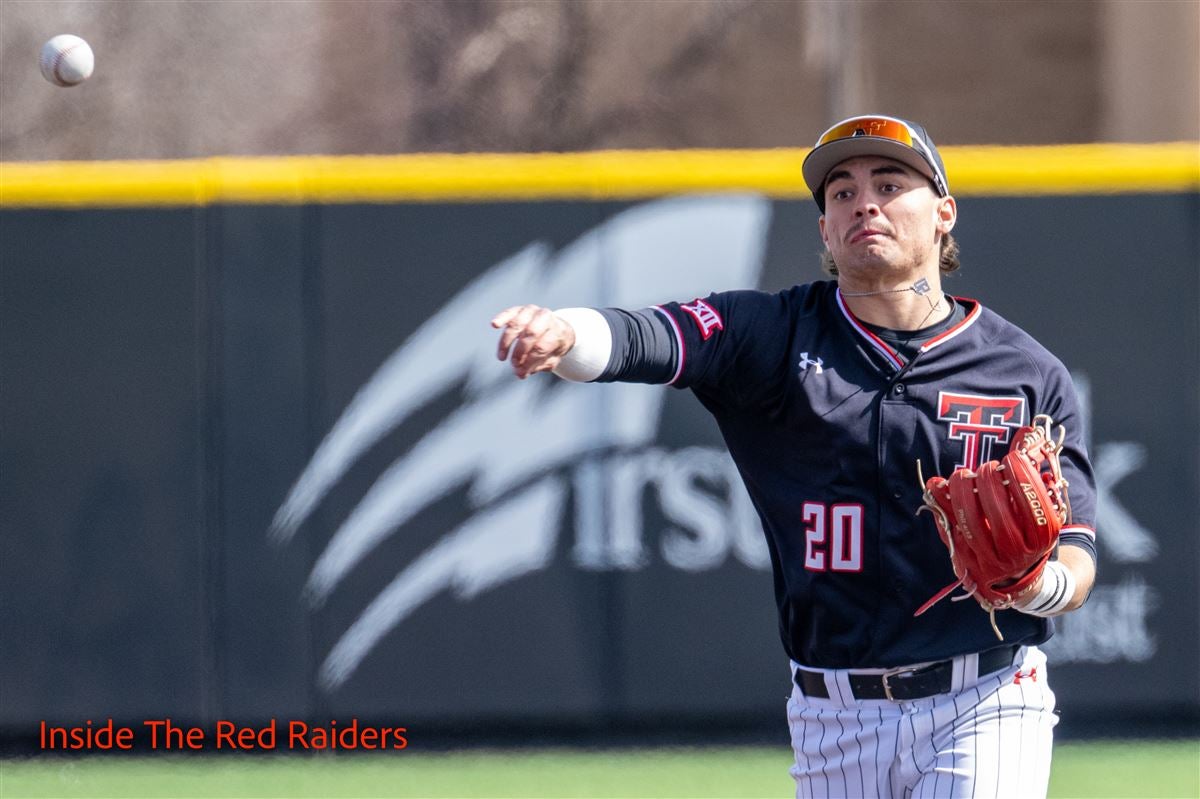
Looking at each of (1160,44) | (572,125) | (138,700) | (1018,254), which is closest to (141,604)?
(138,700)

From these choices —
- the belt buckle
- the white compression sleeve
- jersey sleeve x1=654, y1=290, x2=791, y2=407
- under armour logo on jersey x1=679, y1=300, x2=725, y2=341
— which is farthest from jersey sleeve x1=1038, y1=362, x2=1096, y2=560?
the white compression sleeve

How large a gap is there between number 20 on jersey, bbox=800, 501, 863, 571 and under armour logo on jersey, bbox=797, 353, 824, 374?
0.25 metres

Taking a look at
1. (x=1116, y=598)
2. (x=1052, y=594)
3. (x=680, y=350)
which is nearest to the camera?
(x=1052, y=594)

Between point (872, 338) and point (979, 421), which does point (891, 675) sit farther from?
point (872, 338)

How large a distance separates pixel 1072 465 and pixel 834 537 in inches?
18.8

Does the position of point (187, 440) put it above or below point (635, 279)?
below

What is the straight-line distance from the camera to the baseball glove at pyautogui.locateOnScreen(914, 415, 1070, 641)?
8.44 feet

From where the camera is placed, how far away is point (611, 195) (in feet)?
18.3

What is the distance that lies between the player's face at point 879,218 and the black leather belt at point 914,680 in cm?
74

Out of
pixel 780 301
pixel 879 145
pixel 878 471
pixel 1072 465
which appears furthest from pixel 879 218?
pixel 1072 465

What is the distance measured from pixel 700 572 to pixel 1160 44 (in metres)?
9.49

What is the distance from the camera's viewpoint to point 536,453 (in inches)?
220

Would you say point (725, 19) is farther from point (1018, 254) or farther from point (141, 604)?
point (141, 604)

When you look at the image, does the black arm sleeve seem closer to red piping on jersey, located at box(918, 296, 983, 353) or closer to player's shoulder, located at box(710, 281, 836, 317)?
player's shoulder, located at box(710, 281, 836, 317)
